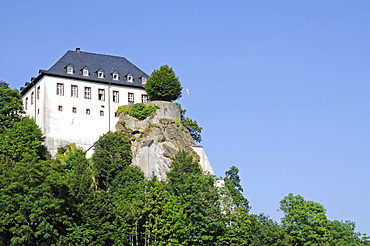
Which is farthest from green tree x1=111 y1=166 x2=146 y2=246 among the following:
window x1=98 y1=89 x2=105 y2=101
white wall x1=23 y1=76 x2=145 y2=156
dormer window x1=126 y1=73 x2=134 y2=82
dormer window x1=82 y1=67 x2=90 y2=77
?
dormer window x1=126 y1=73 x2=134 y2=82

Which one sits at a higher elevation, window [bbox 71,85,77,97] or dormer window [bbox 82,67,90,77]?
dormer window [bbox 82,67,90,77]

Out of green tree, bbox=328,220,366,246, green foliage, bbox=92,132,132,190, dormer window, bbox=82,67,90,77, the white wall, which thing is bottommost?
green tree, bbox=328,220,366,246

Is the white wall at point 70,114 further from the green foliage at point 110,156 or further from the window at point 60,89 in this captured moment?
the green foliage at point 110,156

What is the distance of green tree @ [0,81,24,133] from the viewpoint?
82688mm

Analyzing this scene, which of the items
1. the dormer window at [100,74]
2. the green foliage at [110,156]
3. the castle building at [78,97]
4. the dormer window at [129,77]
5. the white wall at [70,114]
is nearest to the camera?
the green foliage at [110,156]

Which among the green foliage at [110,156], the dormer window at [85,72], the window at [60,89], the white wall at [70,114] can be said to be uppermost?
the dormer window at [85,72]

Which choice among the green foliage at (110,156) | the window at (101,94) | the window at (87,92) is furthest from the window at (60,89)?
the green foliage at (110,156)

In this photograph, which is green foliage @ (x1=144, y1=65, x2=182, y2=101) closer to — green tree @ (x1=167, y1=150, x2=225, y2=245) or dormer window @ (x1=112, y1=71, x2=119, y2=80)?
dormer window @ (x1=112, y1=71, x2=119, y2=80)

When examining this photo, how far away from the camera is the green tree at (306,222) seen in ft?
277

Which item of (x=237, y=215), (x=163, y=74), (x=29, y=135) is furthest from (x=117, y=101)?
(x=237, y=215)

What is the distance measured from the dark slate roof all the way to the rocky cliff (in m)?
6.11

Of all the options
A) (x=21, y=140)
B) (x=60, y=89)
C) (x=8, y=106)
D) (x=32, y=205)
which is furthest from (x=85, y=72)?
(x=32, y=205)

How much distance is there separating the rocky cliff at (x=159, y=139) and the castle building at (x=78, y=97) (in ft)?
10.3

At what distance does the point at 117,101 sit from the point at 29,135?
622 inches
